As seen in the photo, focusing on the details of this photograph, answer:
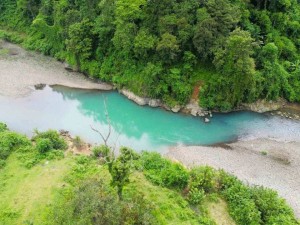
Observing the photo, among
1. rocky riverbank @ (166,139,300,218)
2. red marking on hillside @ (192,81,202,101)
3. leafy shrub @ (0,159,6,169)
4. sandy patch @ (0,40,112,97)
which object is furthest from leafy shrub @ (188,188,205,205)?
sandy patch @ (0,40,112,97)

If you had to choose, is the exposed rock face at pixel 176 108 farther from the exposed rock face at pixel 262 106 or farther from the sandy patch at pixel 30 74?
the sandy patch at pixel 30 74

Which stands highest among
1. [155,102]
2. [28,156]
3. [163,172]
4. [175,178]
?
[155,102]

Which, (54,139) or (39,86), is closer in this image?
(54,139)

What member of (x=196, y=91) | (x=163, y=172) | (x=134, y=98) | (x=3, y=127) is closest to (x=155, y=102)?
(x=134, y=98)

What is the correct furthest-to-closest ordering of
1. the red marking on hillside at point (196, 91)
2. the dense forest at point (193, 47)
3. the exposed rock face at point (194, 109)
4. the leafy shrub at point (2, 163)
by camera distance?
1. the red marking on hillside at point (196, 91)
2. the exposed rock face at point (194, 109)
3. the dense forest at point (193, 47)
4. the leafy shrub at point (2, 163)

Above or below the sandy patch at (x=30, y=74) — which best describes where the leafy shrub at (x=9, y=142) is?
below

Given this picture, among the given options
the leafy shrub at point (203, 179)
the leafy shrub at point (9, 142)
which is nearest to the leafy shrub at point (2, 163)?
the leafy shrub at point (9, 142)

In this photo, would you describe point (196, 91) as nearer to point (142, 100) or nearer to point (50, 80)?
point (142, 100)
